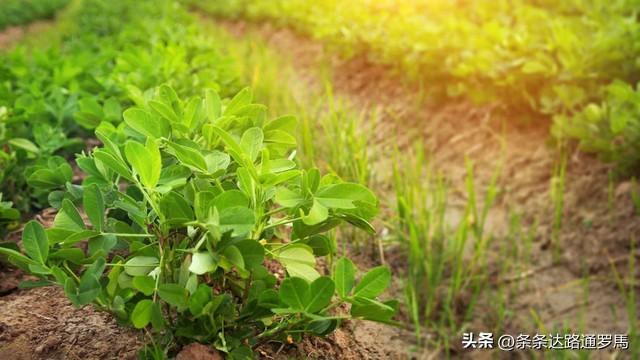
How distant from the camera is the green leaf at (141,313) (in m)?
1.03

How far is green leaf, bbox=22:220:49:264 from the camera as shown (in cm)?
109

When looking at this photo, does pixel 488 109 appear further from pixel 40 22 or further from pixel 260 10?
pixel 40 22

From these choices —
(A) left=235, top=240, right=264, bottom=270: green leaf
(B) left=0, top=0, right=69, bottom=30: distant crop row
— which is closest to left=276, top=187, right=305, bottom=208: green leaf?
(A) left=235, top=240, right=264, bottom=270: green leaf

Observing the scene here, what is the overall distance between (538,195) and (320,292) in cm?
219

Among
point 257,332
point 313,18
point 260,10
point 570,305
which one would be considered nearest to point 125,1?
point 260,10

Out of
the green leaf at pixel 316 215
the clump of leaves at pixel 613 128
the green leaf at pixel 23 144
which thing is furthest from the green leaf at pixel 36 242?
the clump of leaves at pixel 613 128

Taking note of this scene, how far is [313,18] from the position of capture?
201 inches

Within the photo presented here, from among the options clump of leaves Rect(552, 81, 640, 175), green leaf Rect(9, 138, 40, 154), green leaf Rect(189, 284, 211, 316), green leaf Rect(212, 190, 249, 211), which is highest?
green leaf Rect(212, 190, 249, 211)

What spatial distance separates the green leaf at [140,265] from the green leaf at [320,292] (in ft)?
0.96

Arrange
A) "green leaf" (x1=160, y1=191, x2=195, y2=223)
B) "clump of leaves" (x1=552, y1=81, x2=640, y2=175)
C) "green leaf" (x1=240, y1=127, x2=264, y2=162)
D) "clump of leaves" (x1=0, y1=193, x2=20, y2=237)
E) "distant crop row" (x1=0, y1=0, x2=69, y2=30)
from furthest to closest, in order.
Answer: "distant crop row" (x1=0, y1=0, x2=69, y2=30)
"clump of leaves" (x1=552, y1=81, x2=640, y2=175)
"clump of leaves" (x1=0, y1=193, x2=20, y2=237)
"green leaf" (x1=240, y1=127, x2=264, y2=162)
"green leaf" (x1=160, y1=191, x2=195, y2=223)

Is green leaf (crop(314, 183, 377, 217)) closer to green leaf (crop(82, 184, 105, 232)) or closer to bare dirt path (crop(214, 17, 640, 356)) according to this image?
green leaf (crop(82, 184, 105, 232))

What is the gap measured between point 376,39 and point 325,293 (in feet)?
11.0

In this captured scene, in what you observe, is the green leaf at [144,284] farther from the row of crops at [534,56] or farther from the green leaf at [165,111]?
the row of crops at [534,56]

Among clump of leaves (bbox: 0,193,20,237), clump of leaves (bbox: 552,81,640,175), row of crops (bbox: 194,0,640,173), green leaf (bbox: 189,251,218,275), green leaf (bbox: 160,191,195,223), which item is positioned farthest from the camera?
row of crops (bbox: 194,0,640,173)
